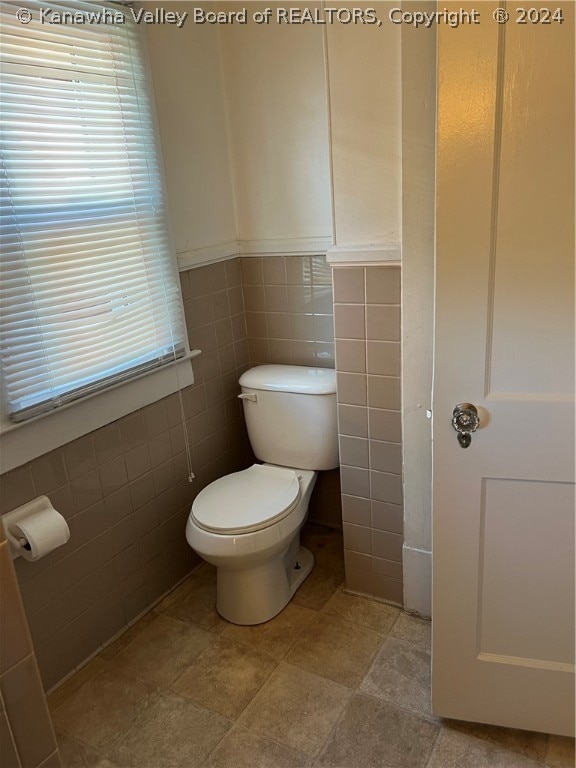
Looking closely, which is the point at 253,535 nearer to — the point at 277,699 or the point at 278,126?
the point at 277,699

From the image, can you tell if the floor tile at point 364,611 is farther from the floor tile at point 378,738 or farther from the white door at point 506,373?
the white door at point 506,373

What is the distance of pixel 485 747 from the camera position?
1550 millimetres

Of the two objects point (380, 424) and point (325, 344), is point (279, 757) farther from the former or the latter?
point (325, 344)

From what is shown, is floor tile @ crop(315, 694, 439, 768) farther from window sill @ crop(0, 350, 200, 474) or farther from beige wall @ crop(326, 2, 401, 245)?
beige wall @ crop(326, 2, 401, 245)

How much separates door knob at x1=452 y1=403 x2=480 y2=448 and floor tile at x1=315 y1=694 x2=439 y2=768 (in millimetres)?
858

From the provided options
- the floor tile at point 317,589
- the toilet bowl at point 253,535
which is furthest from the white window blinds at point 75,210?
the floor tile at point 317,589

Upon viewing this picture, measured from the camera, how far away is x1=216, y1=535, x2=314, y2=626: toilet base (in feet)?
6.59

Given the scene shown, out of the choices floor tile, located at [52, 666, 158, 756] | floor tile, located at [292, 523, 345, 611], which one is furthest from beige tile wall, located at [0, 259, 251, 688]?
floor tile, located at [292, 523, 345, 611]

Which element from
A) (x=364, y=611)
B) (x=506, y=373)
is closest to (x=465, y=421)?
(x=506, y=373)

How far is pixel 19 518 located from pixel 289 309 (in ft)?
4.07

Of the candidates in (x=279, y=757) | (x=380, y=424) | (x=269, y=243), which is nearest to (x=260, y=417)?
(x=380, y=424)

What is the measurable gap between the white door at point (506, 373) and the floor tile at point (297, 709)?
0.32 metres

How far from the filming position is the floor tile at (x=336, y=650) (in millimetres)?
1829

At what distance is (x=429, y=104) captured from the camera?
1.52 m
